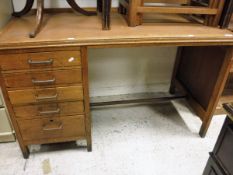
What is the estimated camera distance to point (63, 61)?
107 centimetres

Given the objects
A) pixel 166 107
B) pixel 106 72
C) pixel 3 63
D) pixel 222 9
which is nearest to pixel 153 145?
pixel 166 107

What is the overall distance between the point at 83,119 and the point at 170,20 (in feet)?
2.84

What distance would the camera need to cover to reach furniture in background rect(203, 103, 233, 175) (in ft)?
2.38

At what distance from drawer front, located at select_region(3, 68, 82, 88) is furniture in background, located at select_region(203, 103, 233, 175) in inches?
28.8

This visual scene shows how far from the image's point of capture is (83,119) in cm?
129

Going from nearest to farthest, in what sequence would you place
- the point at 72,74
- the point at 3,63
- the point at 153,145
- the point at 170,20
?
the point at 3,63 → the point at 72,74 → the point at 170,20 → the point at 153,145

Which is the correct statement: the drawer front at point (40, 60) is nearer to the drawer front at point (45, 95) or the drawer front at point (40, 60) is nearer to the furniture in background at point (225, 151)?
the drawer front at point (45, 95)

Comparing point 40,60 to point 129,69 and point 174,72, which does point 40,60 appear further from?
point 174,72

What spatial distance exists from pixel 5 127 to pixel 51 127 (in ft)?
1.36

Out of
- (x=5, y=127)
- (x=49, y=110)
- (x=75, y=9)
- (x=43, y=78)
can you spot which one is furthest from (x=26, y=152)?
(x=75, y=9)

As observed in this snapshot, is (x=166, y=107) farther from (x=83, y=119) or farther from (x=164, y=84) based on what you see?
(x=83, y=119)

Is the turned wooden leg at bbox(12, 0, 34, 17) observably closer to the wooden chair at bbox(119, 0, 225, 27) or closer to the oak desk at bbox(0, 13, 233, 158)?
the oak desk at bbox(0, 13, 233, 158)

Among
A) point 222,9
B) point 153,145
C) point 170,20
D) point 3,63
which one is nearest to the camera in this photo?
point 3,63

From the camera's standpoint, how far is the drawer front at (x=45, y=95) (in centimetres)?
112
